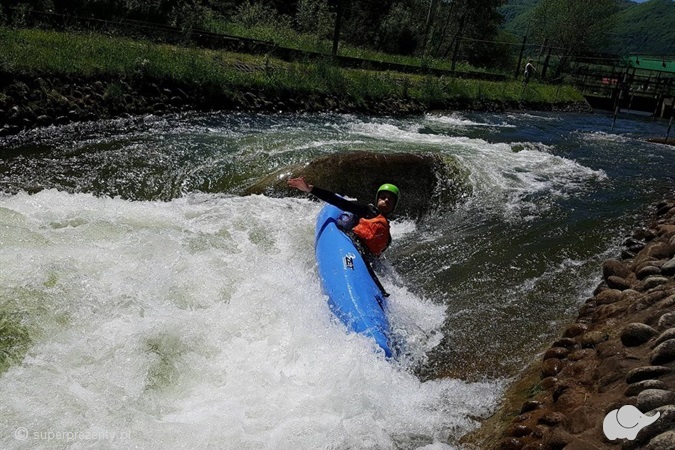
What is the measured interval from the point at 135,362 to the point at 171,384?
0.30 meters

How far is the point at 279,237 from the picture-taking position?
606 centimetres

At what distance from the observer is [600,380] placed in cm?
322

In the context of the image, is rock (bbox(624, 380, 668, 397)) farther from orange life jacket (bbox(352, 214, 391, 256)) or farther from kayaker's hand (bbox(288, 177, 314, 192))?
kayaker's hand (bbox(288, 177, 314, 192))


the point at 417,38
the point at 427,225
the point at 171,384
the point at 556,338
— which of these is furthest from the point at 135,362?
the point at 417,38

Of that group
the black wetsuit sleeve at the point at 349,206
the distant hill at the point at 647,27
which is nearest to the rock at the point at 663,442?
the black wetsuit sleeve at the point at 349,206

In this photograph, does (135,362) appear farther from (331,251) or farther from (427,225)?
(427,225)

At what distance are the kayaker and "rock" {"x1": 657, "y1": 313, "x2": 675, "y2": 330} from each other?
268 centimetres

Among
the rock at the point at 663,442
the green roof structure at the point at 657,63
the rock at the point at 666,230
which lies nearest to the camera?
the rock at the point at 663,442

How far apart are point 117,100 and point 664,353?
1010cm

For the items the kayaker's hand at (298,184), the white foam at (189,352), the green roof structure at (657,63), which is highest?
the green roof structure at (657,63)

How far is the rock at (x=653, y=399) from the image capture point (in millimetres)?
2627

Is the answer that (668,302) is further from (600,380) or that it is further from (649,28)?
(649,28)

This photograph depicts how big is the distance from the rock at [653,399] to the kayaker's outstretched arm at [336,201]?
133 inches

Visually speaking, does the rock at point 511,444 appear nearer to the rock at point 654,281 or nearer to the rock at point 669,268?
the rock at point 654,281
